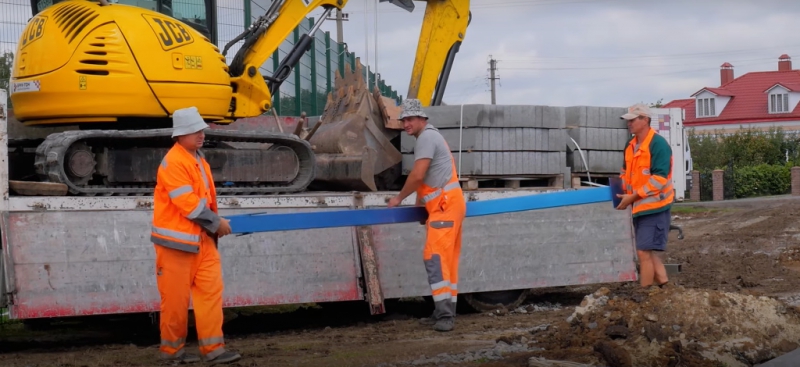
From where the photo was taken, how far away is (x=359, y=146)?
928cm

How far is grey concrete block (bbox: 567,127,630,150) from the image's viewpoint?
9914 mm

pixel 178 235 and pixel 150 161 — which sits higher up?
pixel 150 161

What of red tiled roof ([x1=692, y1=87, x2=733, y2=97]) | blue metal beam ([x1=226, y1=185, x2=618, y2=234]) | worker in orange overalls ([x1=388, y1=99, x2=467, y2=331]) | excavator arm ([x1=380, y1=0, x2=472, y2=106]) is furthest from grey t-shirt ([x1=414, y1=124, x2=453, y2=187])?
red tiled roof ([x1=692, y1=87, x2=733, y2=97])

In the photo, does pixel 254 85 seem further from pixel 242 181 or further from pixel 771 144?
pixel 771 144

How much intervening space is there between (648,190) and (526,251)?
1.45 meters

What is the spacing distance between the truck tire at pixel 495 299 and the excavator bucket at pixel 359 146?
1329 millimetres

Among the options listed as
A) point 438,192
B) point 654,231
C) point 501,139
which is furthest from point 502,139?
point 654,231

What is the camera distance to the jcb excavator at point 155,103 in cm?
805

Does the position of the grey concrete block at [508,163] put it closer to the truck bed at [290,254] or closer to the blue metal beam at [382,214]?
the truck bed at [290,254]

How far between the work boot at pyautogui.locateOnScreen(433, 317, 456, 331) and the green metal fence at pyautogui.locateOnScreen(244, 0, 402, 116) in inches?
229

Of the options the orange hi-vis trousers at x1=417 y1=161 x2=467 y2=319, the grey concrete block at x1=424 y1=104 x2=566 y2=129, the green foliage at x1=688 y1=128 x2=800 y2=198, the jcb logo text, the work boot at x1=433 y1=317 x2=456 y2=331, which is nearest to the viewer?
the orange hi-vis trousers at x1=417 y1=161 x2=467 y2=319

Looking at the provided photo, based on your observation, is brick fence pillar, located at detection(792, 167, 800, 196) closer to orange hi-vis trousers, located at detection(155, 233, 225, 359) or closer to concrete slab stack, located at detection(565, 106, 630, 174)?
concrete slab stack, located at detection(565, 106, 630, 174)

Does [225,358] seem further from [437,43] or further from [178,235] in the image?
[437,43]

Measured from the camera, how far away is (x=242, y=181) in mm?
8789
